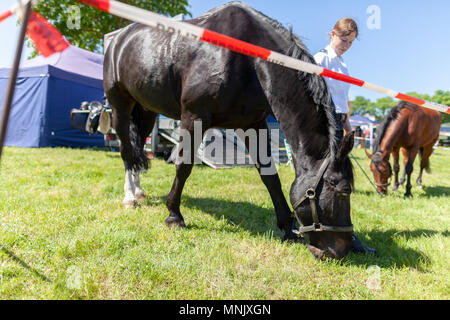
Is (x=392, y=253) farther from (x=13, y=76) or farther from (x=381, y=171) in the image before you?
(x=381, y=171)

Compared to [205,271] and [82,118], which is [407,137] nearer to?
[205,271]

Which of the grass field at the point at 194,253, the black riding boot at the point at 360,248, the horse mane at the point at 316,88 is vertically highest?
the horse mane at the point at 316,88

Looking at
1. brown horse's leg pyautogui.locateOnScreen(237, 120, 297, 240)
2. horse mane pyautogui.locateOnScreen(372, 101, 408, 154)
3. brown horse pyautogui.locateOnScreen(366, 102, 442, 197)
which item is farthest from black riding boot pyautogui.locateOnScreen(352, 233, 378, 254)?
horse mane pyautogui.locateOnScreen(372, 101, 408, 154)

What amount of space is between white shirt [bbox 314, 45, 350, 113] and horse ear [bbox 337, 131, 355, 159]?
4.04 feet

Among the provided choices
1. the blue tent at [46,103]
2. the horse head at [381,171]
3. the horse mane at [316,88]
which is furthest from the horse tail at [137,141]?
the blue tent at [46,103]

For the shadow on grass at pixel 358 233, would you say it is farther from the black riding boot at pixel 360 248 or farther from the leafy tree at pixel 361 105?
the leafy tree at pixel 361 105

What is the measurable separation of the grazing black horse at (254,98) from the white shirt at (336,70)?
2.67 ft

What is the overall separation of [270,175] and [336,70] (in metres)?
1.33

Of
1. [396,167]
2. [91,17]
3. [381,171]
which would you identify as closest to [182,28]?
[381,171]

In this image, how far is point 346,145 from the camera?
1913mm

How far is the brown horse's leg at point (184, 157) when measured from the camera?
2.64 meters

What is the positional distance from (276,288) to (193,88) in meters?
1.74
